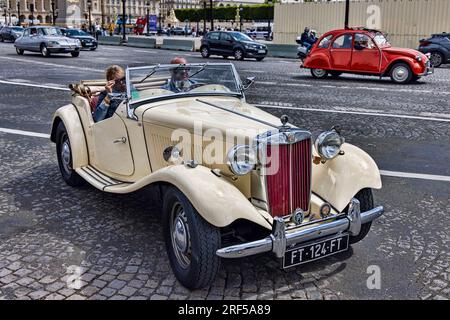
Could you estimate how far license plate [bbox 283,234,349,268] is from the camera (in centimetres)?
358

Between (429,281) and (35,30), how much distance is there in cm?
2811

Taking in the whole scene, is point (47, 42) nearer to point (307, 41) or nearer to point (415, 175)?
point (307, 41)

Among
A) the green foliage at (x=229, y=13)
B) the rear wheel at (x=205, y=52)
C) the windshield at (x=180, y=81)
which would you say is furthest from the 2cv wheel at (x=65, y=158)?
the green foliage at (x=229, y=13)

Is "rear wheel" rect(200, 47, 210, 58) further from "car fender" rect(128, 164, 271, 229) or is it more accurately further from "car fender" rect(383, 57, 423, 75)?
"car fender" rect(128, 164, 271, 229)

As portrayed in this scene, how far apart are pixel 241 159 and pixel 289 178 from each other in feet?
1.38

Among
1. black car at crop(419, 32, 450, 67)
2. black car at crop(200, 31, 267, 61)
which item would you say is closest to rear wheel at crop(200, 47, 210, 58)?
black car at crop(200, 31, 267, 61)

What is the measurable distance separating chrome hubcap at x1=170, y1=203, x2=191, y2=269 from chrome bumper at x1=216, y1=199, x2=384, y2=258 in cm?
40

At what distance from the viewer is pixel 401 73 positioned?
55.6 ft

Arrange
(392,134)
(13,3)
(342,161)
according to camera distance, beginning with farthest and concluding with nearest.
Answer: (13,3), (392,134), (342,161)

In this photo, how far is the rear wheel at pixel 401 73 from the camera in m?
16.9

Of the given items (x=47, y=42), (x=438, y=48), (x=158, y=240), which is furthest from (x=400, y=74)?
(x=47, y=42)

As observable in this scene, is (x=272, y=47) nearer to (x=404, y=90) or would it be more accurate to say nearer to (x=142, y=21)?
(x=404, y=90)
